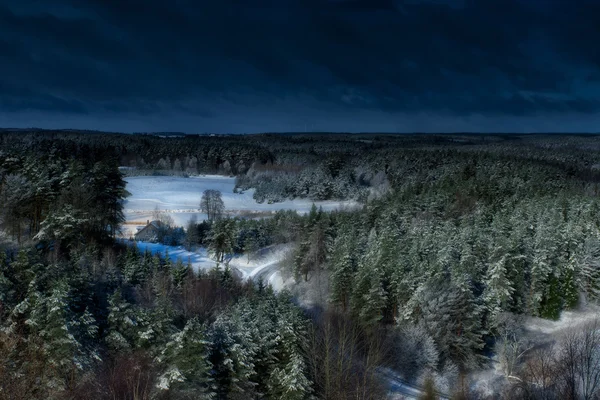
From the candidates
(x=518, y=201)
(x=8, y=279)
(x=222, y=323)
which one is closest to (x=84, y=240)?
(x=8, y=279)

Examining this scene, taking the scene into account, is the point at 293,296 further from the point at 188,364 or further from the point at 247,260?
the point at 188,364

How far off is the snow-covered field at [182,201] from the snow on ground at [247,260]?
15.9 metres

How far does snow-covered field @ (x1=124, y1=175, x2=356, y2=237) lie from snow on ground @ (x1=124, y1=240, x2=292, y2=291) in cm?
1594

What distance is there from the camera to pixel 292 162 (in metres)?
156

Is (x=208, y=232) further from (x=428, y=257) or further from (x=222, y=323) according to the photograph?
(x=222, y=323)

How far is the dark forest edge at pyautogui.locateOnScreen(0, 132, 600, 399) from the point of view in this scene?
20922 millimetres

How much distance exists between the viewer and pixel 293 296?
51969 mm

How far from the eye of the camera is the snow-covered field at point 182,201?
89.0 m

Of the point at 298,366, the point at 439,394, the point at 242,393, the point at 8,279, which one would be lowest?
the point at 439,394

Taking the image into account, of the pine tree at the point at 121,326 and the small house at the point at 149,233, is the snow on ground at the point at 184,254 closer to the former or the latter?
the small house at the point at 149,233

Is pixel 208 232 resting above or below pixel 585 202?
below

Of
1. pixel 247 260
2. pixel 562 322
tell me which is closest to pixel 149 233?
→ pixel 247 260

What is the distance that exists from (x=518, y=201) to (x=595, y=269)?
80.6ft

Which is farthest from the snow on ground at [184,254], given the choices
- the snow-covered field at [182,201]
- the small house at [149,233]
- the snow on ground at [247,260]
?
the snow-covered field at [182,201]
